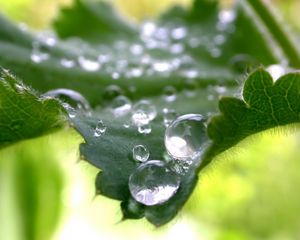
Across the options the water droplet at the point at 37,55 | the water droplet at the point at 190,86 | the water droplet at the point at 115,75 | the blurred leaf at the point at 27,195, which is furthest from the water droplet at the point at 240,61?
the blurred leaf at the point at 27,195

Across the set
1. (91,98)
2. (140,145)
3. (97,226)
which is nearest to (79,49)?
(91,98)

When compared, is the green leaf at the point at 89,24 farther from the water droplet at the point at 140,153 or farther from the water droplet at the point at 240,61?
the water droplet at the point at 140,153

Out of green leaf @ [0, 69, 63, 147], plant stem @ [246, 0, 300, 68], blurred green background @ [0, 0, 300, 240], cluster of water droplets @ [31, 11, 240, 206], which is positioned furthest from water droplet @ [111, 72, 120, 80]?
blurred green background @ [0, 0, 300, 240]

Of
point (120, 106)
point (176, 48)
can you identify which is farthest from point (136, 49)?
point (120, 106)

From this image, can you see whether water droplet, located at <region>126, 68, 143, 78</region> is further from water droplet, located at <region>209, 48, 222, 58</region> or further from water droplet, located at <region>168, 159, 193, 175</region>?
water droplet, located at <region>168, 159, 193, 175</region>

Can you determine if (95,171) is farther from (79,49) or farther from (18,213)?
(18,213)

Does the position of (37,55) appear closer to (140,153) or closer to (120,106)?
(120,106)
